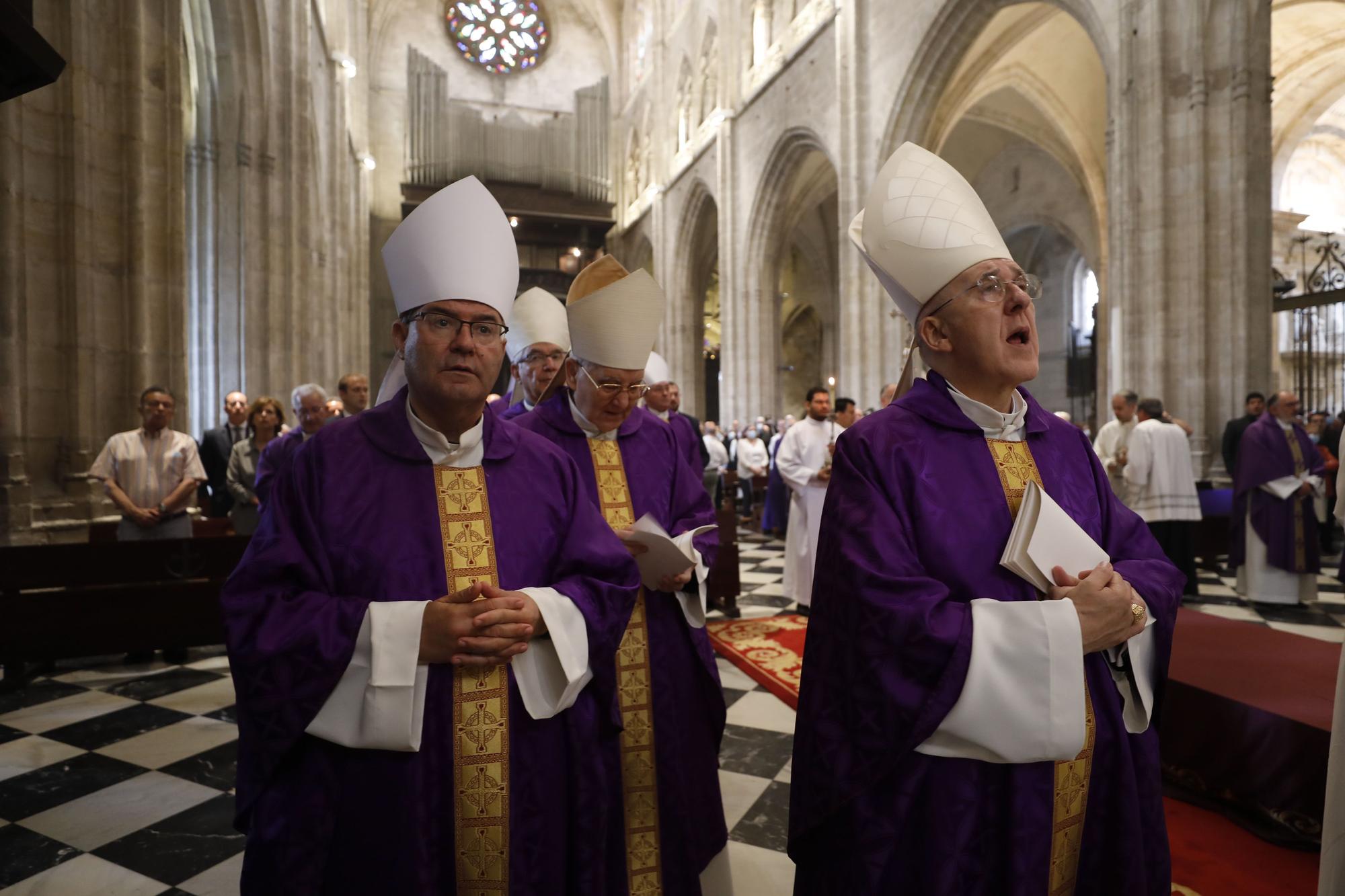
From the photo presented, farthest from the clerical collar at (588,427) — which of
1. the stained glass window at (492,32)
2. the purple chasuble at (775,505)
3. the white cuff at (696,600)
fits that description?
the stained glass window at (492,32)

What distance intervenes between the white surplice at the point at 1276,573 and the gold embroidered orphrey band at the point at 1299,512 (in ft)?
0.15

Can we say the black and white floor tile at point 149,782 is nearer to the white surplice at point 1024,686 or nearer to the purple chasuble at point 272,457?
the purple chasuble at point 272,457

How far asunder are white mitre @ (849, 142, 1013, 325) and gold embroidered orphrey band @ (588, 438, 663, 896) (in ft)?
3.36

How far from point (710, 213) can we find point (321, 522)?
20268 mm

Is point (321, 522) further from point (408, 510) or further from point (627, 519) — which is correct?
point (627, 519)

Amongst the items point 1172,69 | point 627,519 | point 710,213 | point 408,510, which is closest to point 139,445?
point 627,519

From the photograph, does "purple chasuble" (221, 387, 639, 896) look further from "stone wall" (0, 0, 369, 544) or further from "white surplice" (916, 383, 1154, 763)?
"stone wall" (0, 0, 369, 544)

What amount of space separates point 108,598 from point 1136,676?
481 cm

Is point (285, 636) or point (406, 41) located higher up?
point (406, 41)

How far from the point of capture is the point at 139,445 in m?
4.59

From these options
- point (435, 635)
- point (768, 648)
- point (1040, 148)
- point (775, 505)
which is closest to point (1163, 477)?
point (768, 648)

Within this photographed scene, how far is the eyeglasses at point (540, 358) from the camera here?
3078 millimetres

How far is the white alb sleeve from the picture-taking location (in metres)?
1.38

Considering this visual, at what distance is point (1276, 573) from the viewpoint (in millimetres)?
5859
